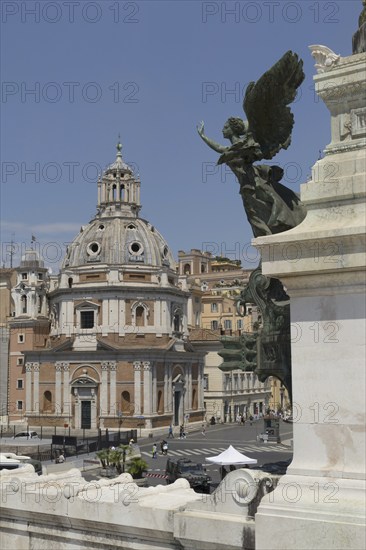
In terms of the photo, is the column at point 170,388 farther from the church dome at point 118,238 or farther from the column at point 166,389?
the church dome at point 118,238

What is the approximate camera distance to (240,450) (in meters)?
46.4

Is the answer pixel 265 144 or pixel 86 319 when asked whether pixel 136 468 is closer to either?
pixel 265 144

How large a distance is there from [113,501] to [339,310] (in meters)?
3.16

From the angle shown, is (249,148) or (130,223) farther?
(130,223)

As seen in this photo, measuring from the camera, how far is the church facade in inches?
2461

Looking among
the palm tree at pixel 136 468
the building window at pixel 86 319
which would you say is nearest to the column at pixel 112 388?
the building window at pixel 86 319

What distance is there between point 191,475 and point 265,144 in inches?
860

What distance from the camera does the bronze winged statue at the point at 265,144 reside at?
728 centimetres

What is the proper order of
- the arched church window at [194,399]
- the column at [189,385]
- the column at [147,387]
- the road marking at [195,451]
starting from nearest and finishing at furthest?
1. the road marking at [195,451]
2. the column at [147,387]
3. the column at [189,385]
4. the arched church window at [194,399]

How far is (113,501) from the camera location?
7.29 meters

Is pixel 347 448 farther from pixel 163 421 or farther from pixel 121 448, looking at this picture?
pixel 163 421

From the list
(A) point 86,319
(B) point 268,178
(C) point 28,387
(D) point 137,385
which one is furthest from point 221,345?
(B) point 268,178

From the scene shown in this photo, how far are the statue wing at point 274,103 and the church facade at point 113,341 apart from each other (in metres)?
54.5

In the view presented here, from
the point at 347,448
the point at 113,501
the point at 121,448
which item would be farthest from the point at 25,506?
the point at 121,448
